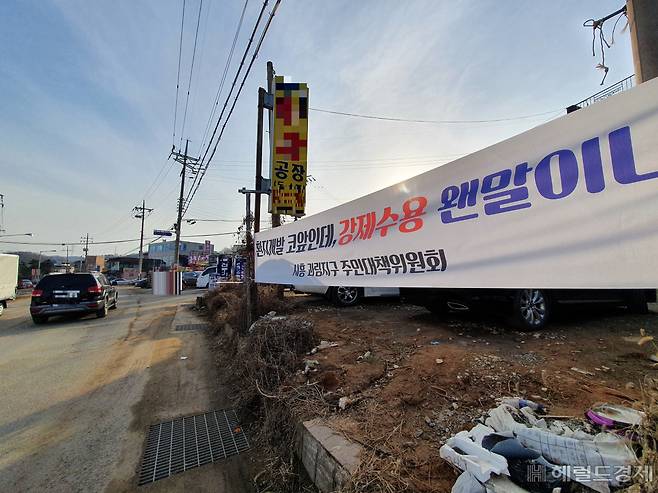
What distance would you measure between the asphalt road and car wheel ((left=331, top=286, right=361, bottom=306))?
9.86 feet

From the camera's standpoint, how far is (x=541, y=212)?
7.13 ft

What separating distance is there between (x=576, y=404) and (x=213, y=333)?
22.8 feet

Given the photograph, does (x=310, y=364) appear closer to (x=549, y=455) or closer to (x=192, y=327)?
(x=549, y=455)

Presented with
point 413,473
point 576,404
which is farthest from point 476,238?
point 413,473

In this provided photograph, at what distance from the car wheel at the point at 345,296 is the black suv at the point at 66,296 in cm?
771

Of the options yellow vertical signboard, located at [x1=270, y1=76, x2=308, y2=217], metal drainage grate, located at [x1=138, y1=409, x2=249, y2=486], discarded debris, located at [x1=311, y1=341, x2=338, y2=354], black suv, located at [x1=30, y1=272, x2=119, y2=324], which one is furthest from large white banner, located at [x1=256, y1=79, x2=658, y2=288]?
black suv, located at [x1=30, y1=272, x2=119, y2=324]

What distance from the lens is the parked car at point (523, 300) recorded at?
440 centimetres

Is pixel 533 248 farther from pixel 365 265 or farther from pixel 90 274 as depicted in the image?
pixel 90 274

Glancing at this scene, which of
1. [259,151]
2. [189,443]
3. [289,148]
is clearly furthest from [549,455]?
[289,148]

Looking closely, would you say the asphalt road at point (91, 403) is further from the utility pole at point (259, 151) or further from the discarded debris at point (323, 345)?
the utility pole at point (259, 151)

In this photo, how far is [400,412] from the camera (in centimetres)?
253

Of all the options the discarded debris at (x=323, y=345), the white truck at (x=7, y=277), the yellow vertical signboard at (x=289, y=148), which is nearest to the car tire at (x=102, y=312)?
the white truck at (x=7, y=277)

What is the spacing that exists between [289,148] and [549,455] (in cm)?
702

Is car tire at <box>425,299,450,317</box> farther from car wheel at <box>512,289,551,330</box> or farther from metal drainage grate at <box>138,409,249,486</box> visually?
metal drainage grate at <box>138,409,249,486</box>
